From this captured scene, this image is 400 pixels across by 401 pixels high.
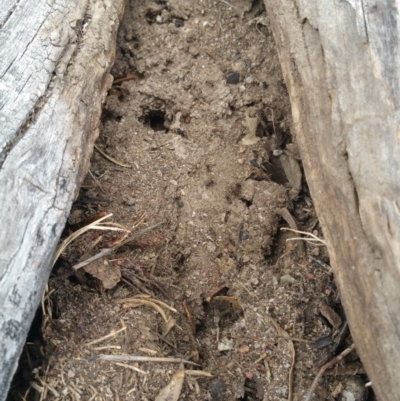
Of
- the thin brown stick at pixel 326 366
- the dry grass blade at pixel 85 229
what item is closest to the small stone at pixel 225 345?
the thin brown stick at pixel 326 366

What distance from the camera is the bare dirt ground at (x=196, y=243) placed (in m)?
2.21

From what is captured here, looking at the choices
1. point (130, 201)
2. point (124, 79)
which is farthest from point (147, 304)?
point (124, 79)

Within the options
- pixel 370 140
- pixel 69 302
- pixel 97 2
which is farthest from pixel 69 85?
pixel 370 140

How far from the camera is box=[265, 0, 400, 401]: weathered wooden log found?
1843 mm

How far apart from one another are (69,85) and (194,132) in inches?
25.9

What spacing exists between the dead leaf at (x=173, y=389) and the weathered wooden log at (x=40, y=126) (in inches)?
21.5

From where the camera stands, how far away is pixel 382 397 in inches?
71.2

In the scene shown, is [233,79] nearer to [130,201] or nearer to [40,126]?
[130,201]

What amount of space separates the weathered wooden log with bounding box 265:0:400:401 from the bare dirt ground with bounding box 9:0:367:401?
0.37 metres

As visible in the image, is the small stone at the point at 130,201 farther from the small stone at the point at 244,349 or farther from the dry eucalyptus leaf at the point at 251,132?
the small stone at the point at 244,349

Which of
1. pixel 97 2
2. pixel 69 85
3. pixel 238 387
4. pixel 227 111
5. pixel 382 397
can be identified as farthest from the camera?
pixel 227 111

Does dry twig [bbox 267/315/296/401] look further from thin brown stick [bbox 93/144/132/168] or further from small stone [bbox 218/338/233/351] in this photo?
thin brown stick [bbox 93/144/132/168]

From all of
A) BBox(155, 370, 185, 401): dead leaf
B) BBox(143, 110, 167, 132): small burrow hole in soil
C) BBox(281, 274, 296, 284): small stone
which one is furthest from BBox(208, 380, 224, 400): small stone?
BBox(143, 110, 167, 132): small burrow hole in soil

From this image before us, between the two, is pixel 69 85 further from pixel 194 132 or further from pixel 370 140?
pixel 370 140
